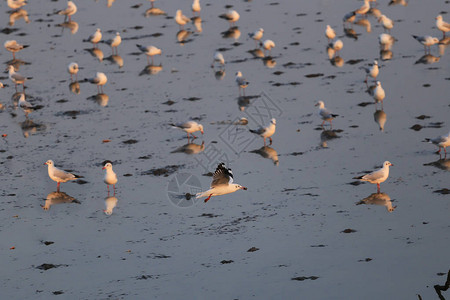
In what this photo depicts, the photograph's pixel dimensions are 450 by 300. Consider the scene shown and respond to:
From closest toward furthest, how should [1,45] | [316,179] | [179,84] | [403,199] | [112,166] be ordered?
[403,199], [316,179], [112,166], [179,84], [1,45]

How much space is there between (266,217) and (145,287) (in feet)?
11.4

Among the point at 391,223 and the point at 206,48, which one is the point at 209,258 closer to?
the point at 391,223

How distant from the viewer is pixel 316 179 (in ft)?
62.9

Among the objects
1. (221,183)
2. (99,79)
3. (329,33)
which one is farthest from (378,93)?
(99,79)

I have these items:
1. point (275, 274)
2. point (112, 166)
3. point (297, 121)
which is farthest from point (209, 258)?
point (297, 121)

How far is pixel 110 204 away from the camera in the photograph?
18.8m

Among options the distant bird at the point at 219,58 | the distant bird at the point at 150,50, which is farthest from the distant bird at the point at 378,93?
the distant bird at the point at 150,50

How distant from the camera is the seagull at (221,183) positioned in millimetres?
16973

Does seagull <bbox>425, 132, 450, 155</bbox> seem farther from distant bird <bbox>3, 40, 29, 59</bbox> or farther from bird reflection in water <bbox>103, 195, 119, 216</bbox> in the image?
distant bird <bbox>3, 40, 29, 59</bbox>

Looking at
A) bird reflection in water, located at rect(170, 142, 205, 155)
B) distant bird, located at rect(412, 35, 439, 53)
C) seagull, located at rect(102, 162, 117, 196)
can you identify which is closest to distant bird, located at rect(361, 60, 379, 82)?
distant bird, located at rect(412, 35, 439, 53)

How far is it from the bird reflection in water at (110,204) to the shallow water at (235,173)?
76 millimetres

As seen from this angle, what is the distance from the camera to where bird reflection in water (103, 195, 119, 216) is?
18.4 meters

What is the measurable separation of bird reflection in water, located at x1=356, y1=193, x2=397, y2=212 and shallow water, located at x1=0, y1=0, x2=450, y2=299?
0.06 m

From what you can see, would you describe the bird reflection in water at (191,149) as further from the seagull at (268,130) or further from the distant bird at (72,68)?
the distant bird at (72,68)
